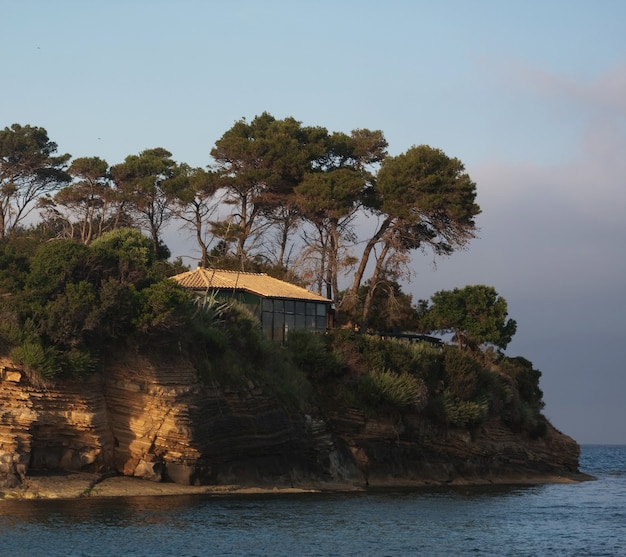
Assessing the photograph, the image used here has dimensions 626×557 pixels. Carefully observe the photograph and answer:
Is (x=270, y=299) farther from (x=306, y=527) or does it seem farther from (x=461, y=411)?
(x=306, y=527)

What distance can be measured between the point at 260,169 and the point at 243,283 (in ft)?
49.7

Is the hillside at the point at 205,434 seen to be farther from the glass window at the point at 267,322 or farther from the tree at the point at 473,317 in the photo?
the tree at the point at 473,317

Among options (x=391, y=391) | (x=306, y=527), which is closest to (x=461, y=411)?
(x=391, y=391)

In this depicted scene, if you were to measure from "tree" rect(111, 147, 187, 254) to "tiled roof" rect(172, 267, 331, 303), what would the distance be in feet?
54.7

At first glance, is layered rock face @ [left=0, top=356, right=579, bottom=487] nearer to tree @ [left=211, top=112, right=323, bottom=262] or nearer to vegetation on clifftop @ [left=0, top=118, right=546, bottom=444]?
vegetation on clifftop @ [left=0, top=118, right=546, bottom=444]

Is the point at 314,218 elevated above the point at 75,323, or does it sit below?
above

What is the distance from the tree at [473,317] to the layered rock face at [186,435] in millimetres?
21067

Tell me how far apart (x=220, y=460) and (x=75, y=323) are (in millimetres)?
8942

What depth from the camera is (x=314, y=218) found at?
239 feet

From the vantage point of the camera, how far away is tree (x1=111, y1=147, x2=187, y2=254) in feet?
256

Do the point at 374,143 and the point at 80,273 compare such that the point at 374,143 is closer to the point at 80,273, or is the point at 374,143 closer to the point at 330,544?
the point at 80,273

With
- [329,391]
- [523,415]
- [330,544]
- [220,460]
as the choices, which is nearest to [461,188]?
[523,415]

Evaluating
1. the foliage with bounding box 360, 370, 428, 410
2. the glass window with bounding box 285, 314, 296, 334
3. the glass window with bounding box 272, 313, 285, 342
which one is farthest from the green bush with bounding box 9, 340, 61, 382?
the glass window with bounding box 285, 314, 296, 334

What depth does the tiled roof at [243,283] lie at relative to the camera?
5956 cm
